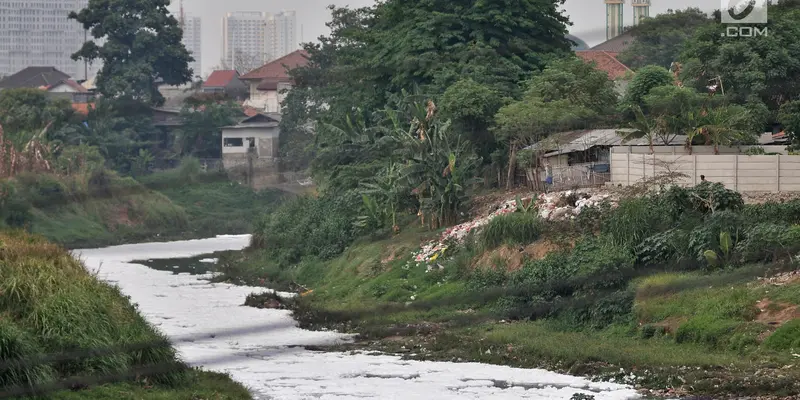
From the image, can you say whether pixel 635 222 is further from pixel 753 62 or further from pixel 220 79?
pixel 220 79

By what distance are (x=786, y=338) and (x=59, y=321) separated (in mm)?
9533

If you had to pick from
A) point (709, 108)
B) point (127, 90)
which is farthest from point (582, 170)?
point (127, 90)

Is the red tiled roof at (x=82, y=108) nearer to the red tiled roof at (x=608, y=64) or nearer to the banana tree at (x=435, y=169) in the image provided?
the red tiled roof at (x=608, y=64)

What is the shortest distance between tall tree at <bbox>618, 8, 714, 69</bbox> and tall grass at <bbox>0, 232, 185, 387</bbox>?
3470cm

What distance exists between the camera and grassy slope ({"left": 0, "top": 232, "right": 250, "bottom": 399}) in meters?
16.7

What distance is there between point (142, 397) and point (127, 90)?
4069cm

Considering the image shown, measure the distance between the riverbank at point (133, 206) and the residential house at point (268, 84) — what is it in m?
12.1

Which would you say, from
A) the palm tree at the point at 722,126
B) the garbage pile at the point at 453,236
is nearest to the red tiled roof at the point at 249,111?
the garbage pile at the point at 453,236

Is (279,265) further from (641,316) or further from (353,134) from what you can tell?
(641,316)

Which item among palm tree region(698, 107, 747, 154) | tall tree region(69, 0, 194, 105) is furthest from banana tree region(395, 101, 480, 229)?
tall tree region(69, 0, 194, 105)

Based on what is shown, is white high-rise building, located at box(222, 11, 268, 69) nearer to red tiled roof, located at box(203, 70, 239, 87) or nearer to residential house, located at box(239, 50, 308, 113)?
red tiled roof, located at box(203, 70, 239, 87)

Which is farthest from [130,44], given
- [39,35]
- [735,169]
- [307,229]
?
[39,35]

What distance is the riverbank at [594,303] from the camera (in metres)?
18.9

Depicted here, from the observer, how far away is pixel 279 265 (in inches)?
1363
